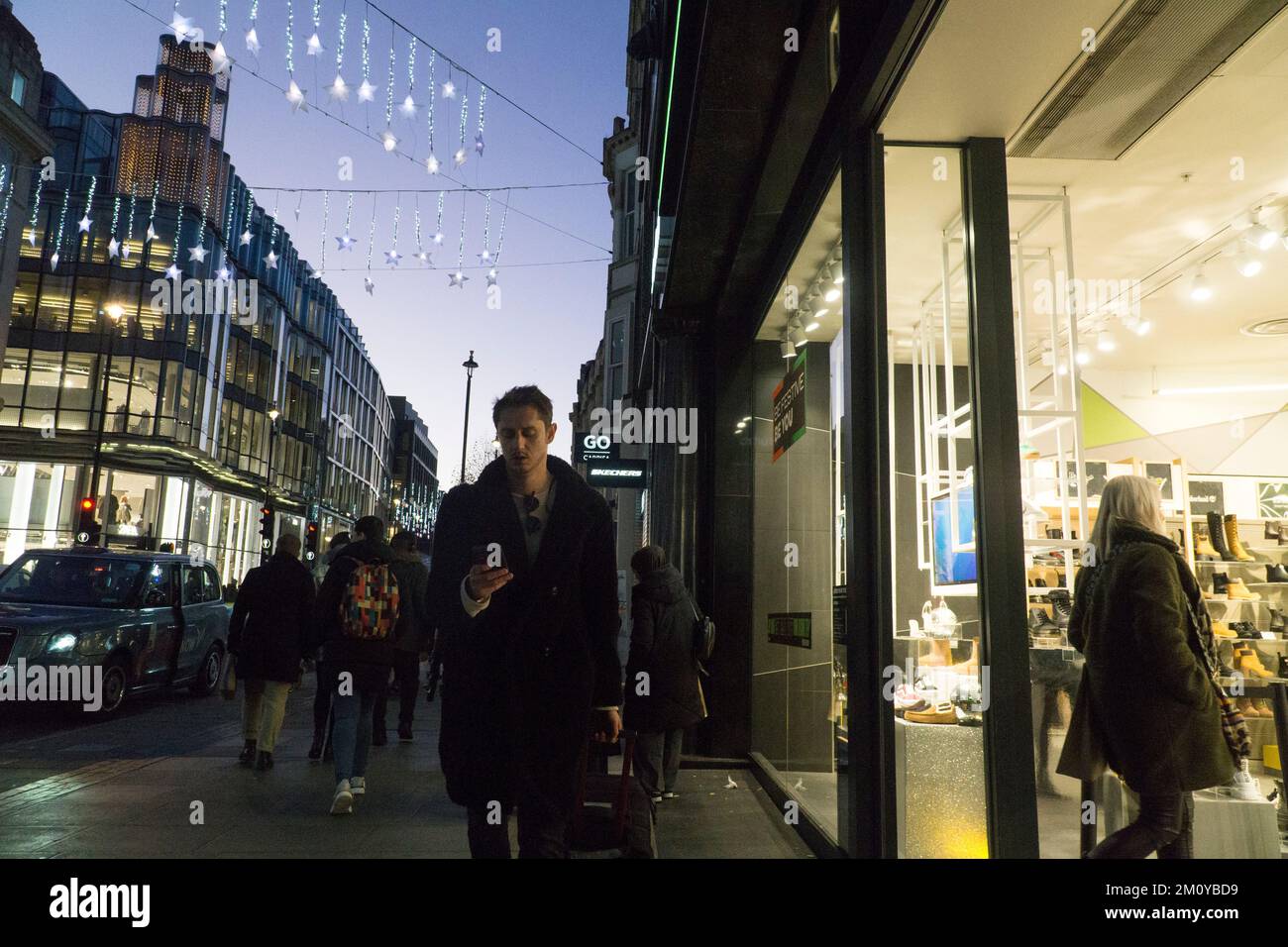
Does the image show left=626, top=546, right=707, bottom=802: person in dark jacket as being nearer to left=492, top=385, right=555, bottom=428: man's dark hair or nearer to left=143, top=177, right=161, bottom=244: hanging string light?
left=492, top=385, right=555, bottom=428: man's dark hair

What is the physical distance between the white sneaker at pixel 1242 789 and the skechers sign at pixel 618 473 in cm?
1015

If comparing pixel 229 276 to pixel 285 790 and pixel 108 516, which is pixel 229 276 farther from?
pixel 285 790

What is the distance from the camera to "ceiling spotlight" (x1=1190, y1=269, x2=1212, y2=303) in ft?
22.0

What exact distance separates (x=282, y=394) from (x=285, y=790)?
44073 millimetres

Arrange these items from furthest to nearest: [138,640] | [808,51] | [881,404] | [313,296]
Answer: [313,296], [138,640], [808,51], [881,404]

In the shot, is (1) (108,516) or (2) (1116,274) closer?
(2) (1116,274)

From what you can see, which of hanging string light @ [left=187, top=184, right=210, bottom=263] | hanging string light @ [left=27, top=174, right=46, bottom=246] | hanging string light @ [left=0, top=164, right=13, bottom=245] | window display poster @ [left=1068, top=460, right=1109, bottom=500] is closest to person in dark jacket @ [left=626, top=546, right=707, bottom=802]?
window display poster @ [left=1068, top=460, right=1109, bottom=500]

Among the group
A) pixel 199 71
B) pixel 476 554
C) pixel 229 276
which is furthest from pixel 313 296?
pixel 476 554

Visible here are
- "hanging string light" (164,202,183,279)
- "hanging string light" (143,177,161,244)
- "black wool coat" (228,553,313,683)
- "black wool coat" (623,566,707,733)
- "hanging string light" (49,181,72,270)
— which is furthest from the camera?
"hanging string light" (164,202,183,279)

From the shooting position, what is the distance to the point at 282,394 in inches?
1821

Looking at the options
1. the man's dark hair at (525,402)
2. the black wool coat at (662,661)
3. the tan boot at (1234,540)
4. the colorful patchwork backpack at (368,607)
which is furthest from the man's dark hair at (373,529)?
the tan boot at (1234,540)

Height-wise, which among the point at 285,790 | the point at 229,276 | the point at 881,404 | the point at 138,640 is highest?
the point at 229,276

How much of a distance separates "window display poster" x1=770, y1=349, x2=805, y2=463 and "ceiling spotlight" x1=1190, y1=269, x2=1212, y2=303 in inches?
126

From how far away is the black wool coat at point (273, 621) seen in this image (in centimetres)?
705
